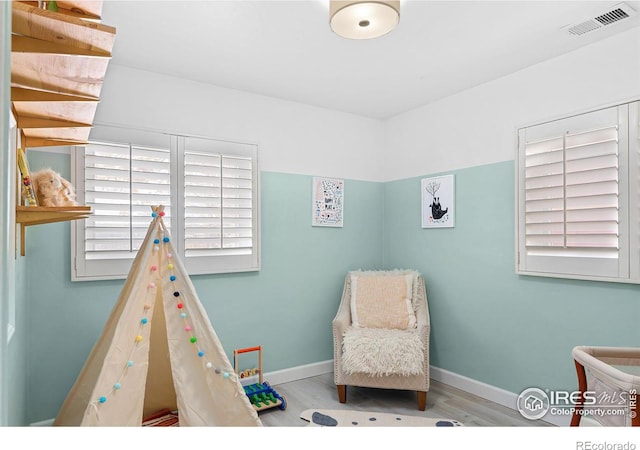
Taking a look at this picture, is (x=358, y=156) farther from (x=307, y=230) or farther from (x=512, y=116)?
(x=512, y=116)

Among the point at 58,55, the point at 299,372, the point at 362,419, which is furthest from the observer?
the point at 299,372

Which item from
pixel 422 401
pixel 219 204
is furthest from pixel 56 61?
pixel 422 401

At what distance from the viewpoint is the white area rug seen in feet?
8.89

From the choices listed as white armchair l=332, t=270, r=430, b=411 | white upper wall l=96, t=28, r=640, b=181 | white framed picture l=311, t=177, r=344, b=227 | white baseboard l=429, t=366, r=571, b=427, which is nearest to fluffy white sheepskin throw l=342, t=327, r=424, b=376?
white armchair l=332, t=270, r=430, b=411

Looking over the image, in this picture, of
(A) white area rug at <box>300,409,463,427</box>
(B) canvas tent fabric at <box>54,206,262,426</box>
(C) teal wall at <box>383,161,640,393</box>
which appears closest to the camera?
(B) canvas tent fabric at <box>54,206,262,426</box>

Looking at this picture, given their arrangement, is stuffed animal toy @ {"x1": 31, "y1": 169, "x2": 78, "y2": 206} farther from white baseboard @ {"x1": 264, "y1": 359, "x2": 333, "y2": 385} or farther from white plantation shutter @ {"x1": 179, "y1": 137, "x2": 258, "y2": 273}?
white baseboard @ {"x1": 264, "y1": 359, "x2": 333, "y2": 385}

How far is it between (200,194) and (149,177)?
41cm

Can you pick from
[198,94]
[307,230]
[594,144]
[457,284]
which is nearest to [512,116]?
[594,144]

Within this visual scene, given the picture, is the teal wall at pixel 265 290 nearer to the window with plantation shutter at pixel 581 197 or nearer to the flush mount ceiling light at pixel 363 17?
the window with plantation shutter at pixel 581 197

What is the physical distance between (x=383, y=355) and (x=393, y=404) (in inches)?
18.2

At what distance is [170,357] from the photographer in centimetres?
225

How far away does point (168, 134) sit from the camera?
10.1ft

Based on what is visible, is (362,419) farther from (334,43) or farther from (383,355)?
(334,43)
